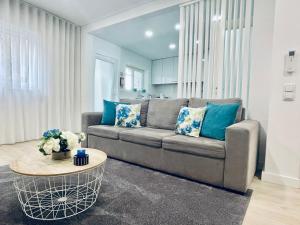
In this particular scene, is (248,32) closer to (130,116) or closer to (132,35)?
(130,116)

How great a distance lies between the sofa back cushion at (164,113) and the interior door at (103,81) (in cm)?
262

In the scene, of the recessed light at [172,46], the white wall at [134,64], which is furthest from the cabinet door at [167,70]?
the recessed light at [172,46]

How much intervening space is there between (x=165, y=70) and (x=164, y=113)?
444 centimetres

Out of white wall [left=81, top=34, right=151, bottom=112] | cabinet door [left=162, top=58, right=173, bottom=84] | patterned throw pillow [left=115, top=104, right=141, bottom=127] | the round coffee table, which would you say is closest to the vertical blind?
patterned throw pillow [left=115, top=104, right=141, bottom=127]

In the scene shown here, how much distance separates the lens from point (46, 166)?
4.09 feet

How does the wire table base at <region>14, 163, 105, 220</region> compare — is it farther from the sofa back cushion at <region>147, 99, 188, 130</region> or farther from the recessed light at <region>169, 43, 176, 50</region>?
the recessed light at <region>169, 43, 176, 50</region>

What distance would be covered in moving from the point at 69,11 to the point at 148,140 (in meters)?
3.24

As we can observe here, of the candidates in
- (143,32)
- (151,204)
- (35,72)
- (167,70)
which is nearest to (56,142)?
(151,204)

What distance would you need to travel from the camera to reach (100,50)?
190 inches

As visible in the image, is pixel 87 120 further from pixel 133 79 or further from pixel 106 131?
pixel 133 79

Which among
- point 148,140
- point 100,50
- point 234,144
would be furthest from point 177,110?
point 100,50

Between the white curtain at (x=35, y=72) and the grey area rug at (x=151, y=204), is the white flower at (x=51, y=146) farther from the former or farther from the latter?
the white curtain at (x=35, y=72)

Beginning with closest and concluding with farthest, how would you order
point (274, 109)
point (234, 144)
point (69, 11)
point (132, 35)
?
point (234, 144)
point (274, 109)
point (69, 11)
point (132, 35)

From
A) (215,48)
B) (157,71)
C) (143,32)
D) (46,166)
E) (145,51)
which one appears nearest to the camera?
(46,166)
